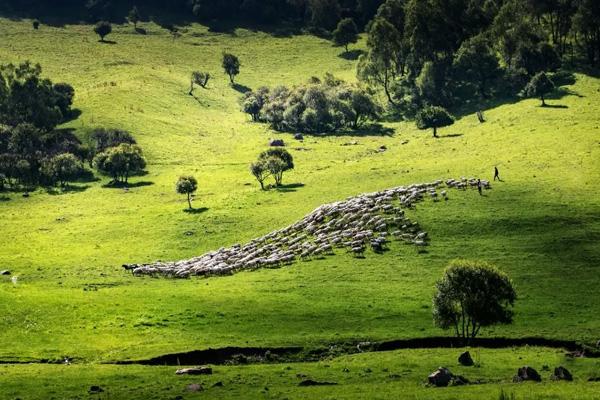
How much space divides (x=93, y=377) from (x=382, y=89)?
134m

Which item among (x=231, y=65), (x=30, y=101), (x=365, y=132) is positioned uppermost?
(x=231, y=65)

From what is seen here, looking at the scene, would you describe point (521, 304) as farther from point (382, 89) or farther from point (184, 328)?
point (382, 89)

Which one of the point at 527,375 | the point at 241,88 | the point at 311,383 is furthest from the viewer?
the point at 241,88

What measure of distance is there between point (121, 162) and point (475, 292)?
3484 inches

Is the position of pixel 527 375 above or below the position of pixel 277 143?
below

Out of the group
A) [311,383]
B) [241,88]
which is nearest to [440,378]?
[311,383]

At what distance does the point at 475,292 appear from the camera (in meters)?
57.7

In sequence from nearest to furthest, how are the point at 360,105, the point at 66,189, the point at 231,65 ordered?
the point at 66,189 < the point at 360,105 < the point at 231,65

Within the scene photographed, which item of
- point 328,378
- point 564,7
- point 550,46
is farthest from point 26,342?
point 564,7

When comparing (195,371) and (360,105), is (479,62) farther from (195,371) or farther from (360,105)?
(195,371)

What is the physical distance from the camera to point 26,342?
62625 mm

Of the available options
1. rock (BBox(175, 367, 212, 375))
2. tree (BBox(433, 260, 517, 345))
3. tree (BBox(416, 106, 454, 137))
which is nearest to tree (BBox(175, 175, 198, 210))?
tree (BBox(416, 106, 454, 137))

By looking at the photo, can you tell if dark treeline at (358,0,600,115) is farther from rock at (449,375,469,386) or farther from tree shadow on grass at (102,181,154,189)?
→ rock at (449,375,469,386)

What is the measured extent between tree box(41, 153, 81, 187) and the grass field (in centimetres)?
674
